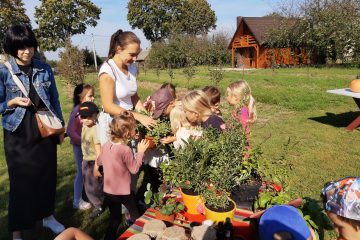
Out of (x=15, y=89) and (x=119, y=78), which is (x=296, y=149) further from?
(x=15, y=89)

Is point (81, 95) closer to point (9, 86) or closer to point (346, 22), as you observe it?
point (9, 86)

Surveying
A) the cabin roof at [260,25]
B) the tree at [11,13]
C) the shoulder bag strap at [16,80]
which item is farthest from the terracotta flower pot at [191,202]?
the tree at [11,13]

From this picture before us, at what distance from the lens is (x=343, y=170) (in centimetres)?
480

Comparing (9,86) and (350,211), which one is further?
(9,86)

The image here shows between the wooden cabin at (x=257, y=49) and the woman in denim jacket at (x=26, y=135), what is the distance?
26.8m

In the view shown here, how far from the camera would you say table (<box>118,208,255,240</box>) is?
5.96 ft

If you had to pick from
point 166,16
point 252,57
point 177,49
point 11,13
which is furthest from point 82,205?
point 166,16

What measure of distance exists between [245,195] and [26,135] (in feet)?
6.89

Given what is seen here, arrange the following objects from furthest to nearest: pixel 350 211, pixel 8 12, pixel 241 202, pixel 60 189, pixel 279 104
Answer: pixel 8 12, pixel 279 104, pixel 60 189, pixel 241 202, pixel 350 211

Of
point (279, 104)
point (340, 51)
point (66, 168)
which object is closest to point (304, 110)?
point (279, 104)

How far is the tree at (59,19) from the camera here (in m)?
50.2

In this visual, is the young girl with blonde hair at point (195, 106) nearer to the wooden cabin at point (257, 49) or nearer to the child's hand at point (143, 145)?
the child's hand at point (143, 145)

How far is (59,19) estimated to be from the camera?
2002 inches

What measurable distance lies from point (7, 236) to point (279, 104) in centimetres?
910
